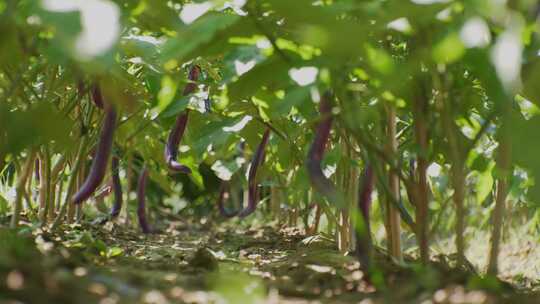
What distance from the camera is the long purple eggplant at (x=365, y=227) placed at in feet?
2.50

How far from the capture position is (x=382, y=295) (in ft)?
2.22

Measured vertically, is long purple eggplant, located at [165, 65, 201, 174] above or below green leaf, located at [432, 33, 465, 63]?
below

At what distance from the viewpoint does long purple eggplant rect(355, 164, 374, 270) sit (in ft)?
2.50

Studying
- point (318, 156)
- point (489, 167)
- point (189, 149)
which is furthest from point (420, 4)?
point (189, 149)

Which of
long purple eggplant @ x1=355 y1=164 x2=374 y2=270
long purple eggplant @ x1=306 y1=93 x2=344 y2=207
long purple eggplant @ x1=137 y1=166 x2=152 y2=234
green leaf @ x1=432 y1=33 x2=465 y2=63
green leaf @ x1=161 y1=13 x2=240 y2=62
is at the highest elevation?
green leaf @ x1=161 y1=13 x2=240 y2=62

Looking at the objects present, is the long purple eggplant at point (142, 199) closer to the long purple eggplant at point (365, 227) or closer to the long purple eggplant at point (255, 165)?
the long purple eggplant at point (255, 165)

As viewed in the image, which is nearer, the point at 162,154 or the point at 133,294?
the point at 133,294

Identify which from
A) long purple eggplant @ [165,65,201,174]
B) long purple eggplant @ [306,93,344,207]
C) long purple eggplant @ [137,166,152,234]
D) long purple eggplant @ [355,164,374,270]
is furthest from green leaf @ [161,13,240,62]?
long purple eggplant @ [137,166,152,234]

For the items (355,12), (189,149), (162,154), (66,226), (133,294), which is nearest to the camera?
(133,294)

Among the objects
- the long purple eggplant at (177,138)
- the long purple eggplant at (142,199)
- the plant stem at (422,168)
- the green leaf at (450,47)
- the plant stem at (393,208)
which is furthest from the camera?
the long purple eggplant at (142,199)

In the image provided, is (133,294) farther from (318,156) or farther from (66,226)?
(66,226)

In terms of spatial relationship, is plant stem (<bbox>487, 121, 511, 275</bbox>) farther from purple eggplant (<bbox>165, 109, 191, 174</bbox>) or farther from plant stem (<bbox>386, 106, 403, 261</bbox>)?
purple eggplant (<bbox>165, 109, 191, 174</bbox>)

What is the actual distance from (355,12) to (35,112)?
0.37 metres

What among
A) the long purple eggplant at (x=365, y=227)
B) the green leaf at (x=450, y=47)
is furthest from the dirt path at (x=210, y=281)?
the green leaf at (x=450, y=47)
